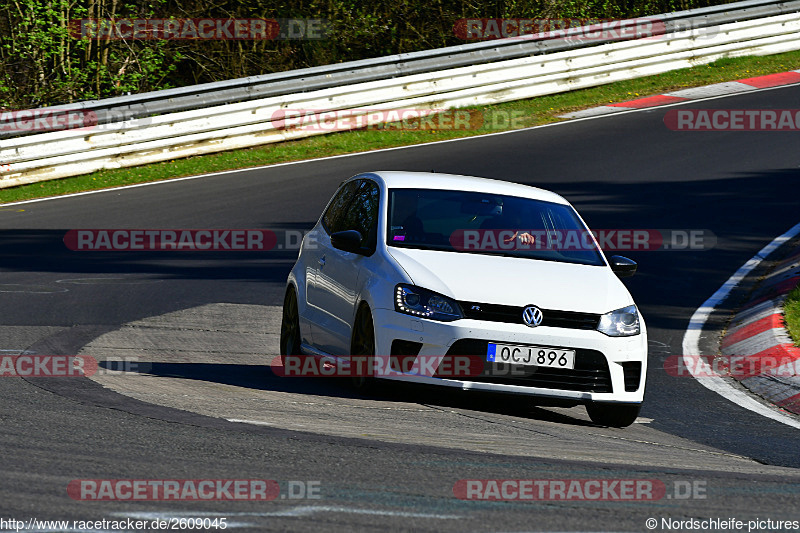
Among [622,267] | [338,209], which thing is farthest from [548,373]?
[338,209]

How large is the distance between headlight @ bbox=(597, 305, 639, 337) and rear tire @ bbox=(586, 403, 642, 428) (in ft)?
1.54

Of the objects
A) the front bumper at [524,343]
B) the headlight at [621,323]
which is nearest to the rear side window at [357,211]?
the front bumper at [524,343]

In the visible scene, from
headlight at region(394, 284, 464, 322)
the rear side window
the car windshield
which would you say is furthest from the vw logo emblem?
the rear side window

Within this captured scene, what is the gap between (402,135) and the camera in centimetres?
2291

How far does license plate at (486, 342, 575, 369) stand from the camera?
7.60 meters

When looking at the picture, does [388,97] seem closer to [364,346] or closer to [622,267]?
[622,267]

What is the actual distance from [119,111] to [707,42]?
1317cm

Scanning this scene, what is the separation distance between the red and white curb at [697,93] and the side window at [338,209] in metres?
14.6

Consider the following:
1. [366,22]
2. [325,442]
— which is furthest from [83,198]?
[325,442]

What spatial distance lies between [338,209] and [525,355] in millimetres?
2640

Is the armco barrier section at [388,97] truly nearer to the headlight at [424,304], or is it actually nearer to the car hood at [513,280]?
the car hood at [513,280]

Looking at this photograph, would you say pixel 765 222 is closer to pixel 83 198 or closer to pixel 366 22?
pixel 83 198

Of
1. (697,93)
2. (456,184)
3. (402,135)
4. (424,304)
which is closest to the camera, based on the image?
(424,304)

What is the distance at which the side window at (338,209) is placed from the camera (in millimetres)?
9500
